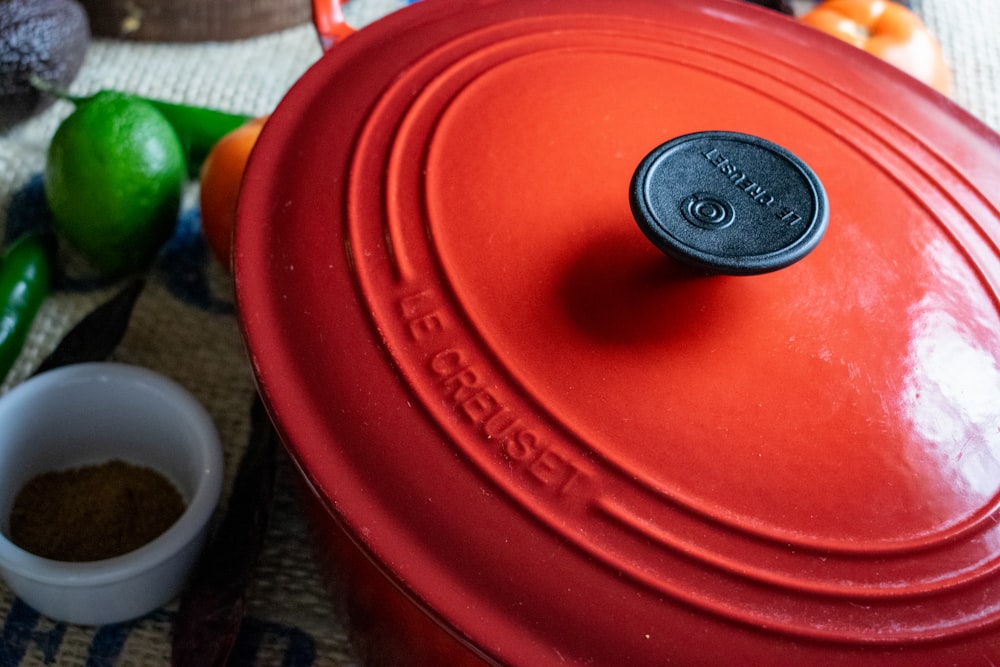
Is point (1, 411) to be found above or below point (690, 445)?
below

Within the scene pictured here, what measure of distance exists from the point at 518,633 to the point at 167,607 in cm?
42

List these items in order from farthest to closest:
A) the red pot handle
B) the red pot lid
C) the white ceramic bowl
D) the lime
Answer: the lime < the red pot handle < the white ceramic bowl < the red pot lid

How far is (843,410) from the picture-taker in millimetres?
501

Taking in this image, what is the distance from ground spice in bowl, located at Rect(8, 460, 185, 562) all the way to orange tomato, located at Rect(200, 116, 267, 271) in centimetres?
24

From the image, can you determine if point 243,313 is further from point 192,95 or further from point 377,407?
point 192,95

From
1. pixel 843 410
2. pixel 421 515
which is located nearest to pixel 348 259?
pixel 421 515

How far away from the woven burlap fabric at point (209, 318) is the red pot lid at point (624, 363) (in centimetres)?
25

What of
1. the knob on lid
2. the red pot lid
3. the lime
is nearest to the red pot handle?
the red pot lid

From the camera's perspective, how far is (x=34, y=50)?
1.01 meters

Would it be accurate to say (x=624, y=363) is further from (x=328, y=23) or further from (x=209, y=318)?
(x=209, y=318)

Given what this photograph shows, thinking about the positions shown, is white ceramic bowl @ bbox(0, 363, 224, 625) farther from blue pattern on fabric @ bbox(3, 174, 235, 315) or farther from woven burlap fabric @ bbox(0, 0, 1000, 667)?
blue pattern on fabric @ bbox(3, 174, 235, 315)

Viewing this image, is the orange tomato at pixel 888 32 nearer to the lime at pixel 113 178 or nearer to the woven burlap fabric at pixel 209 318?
the woven burlap fabric at pixel 209 318

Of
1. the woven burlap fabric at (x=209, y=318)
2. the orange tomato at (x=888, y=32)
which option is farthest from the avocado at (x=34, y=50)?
the orange tomato at (x=888, y=32)

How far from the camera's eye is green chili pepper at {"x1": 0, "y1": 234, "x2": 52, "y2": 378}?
85cm
